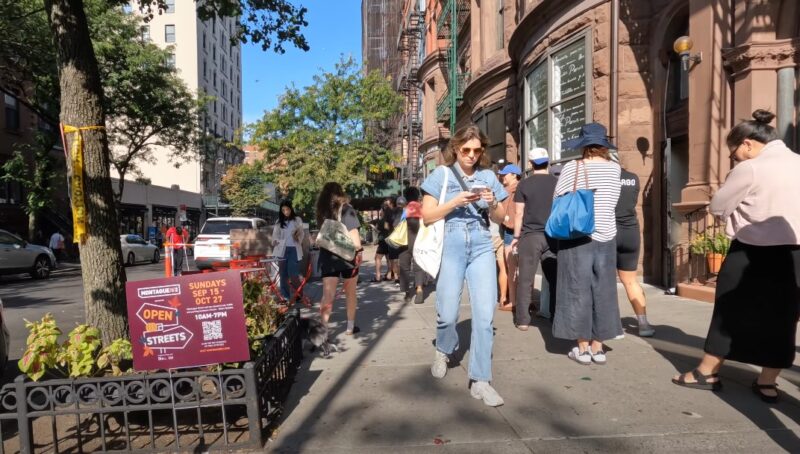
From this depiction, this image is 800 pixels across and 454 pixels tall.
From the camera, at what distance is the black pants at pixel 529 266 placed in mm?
5566

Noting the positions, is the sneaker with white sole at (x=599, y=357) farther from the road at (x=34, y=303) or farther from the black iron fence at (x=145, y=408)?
the road at (x=34, y=303)

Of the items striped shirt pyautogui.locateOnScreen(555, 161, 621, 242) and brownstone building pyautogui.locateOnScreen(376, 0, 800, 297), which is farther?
brownstone building pyautogui.locateOnScreen(376, 0, 800, 297)

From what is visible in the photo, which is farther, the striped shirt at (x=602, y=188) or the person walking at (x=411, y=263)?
the person walking at (x=411, y=263)

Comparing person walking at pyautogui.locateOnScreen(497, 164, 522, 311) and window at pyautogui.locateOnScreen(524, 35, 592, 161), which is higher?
window at pyautogui.locateOnScreen(524, 35, 592, 161)

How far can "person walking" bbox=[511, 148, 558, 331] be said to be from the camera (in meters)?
5.63

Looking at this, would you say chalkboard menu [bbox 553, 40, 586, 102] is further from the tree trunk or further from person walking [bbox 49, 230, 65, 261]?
person walking [bbox 49, 230, 65, 261]

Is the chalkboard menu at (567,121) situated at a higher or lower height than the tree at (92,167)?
higher

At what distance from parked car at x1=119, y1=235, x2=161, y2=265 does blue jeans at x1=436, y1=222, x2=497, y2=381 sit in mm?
20011

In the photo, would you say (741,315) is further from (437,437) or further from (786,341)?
(437,437)

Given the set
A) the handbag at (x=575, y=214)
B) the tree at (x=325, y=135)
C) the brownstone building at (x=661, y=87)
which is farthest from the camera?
the tree at (x=325, y=135)

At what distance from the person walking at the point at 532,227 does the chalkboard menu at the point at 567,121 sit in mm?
4496

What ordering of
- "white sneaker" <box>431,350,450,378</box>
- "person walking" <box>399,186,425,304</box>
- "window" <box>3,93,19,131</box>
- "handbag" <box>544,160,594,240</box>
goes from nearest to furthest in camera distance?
1. "handbag" <box>544,160,594,240</box>
2. "white sneaker" <box>431,350,450,378</box>
3. "person walking" <box>399,186,425,304</box>
4. "window" <box>3,93,19,131</box>

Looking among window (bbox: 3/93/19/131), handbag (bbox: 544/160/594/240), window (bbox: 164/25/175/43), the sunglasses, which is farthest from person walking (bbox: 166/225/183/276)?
window (bbox: 164/25/175/43)

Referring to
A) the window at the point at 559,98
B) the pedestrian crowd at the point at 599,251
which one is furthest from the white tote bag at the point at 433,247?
the window at the point at 559,98
